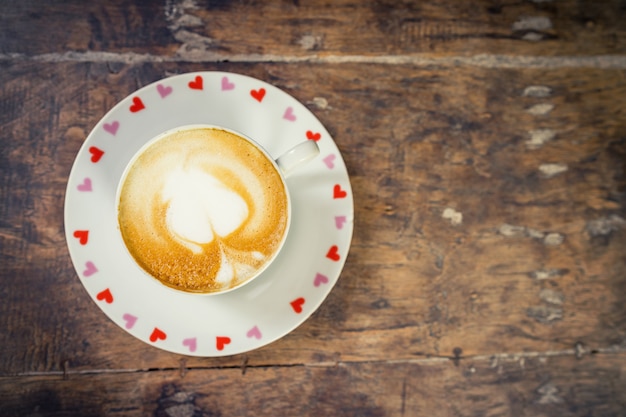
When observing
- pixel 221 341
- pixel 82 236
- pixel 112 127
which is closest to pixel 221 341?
pixel 221 341

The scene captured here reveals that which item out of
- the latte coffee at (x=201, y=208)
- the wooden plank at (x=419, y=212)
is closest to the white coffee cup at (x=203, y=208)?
the latte coffee at (x=201, y=208)

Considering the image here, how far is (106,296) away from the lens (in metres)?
1.03

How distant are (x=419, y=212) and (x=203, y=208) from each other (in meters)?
0.48

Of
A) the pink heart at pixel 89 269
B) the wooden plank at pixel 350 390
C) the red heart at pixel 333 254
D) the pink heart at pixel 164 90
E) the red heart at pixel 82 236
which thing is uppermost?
Answer: the pink heart at pixel 164 90

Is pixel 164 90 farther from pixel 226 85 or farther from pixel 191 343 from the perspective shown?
pixel 191 343

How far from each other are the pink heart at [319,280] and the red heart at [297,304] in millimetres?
40

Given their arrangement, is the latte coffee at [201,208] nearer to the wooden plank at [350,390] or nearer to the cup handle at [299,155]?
the cup handle at [299,155]

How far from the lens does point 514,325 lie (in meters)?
1.23

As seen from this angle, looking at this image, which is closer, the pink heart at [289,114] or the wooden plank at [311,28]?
the pink heart at [289,114]

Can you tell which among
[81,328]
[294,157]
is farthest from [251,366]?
[294,157]

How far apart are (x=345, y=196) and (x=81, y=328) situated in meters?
0.61

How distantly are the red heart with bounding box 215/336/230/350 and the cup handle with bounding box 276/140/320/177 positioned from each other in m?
0.34

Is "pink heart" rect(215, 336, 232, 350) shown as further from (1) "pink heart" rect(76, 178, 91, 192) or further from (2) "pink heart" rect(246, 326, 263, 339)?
(1) "pink heart" rect(76, 178, 91, 192)

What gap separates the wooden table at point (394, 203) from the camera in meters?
1.17
